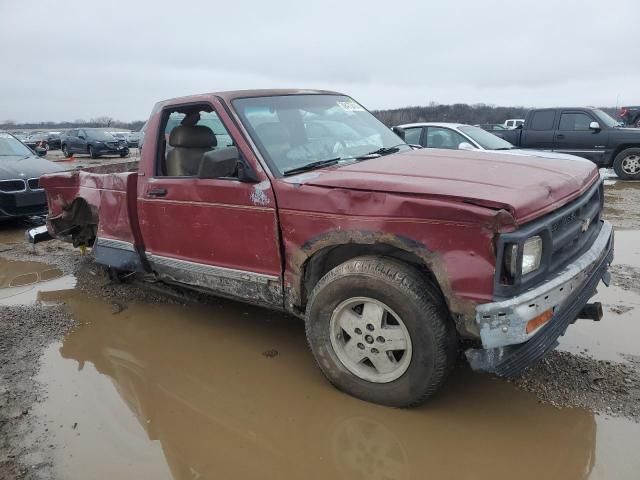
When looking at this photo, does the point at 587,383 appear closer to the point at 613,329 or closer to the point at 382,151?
the point at 613,329

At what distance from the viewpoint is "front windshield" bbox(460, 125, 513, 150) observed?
8664 mm

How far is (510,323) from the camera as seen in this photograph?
2504 millimetres

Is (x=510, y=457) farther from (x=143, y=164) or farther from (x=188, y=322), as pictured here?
(x=143, y=164)

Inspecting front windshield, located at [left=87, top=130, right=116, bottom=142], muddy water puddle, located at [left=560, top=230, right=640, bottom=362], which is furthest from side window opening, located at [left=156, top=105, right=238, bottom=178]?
front windshield, located at [left=87, top=130, right=116, bottom=142]

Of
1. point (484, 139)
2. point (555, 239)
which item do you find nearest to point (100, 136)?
point (484, 139)

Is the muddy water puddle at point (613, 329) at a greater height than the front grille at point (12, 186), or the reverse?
the front grille at point (12, 186)

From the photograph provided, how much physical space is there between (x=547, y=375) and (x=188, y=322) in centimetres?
291

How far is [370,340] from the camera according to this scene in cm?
302

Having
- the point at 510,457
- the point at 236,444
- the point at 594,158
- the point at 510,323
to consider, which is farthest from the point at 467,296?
the point at 594,158

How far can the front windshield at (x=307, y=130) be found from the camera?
11.7 feet

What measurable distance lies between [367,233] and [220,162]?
1092 mm

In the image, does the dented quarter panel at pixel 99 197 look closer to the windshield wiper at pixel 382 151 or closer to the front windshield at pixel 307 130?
the front windshield at pixel 307 130

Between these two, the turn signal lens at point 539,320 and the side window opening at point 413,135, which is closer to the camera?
the turn signal lens at point 539,320

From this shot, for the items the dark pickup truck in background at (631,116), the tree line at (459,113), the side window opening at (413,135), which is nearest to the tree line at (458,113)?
the tree line at (459,113)
